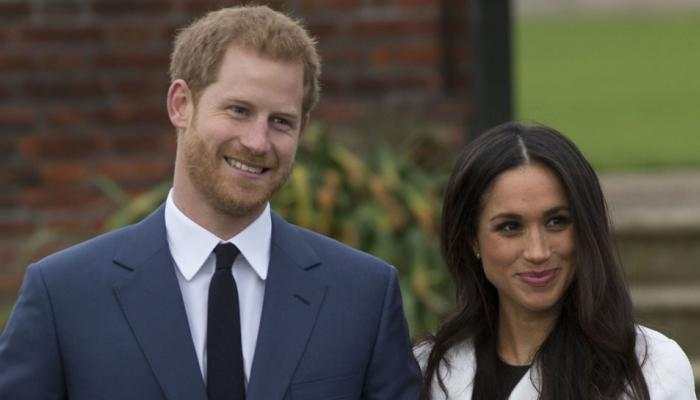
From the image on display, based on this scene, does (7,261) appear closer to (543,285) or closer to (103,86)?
(103,86)

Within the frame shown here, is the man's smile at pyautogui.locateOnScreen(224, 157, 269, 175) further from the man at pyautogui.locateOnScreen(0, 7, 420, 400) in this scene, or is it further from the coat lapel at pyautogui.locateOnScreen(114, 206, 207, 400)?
the coat lapel at pyautogui.locateOnScreen(114, 206, 207, 400)

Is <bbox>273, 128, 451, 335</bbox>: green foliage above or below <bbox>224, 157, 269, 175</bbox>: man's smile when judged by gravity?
below

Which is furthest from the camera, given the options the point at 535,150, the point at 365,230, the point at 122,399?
the point at 365,230

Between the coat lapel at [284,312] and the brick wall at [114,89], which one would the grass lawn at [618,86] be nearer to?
the brick wall at [114,89]

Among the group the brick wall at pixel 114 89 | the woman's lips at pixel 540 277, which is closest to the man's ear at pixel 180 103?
the woman's lips at pixel 540 277

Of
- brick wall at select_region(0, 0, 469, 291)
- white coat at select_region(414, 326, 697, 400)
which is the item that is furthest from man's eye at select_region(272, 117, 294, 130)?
brick wall at select_region(0, 0, 469, 291)

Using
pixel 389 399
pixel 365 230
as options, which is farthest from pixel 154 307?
pixel 365 230

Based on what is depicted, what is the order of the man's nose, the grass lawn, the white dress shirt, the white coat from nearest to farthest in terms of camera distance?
the man's nose → the white dress shirt → the white coat → the grass lawn

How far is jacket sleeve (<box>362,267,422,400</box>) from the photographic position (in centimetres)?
441

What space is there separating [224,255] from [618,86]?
1216cm

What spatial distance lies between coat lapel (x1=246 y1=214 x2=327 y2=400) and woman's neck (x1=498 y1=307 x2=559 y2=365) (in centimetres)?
50

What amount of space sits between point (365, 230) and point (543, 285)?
3367 mm

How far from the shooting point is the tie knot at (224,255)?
14.2ft

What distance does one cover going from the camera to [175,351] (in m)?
4.28
